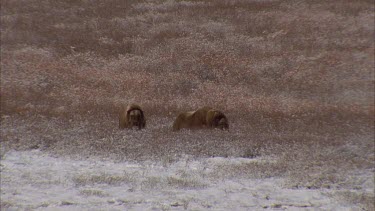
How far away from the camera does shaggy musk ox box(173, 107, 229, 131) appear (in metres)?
14.1

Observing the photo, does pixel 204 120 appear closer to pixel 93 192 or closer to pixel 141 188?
pixel 141 188

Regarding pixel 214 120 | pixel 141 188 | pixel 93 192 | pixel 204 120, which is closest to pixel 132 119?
pixel 204 120

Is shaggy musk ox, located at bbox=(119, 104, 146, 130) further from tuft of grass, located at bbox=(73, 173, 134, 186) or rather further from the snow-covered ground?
tuft of grass, located at bbox=(73, 173, 134, 186)

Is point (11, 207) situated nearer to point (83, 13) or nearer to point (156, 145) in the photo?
point (156, 145)

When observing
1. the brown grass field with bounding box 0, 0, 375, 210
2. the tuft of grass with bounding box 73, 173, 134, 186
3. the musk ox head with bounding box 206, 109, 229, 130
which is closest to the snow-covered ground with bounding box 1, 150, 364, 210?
the tuft of grass with bounding box 73, 173, 134, 186

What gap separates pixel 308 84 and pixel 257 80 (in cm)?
206

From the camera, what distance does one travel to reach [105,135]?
13883mm

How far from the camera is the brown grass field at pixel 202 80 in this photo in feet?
41.1

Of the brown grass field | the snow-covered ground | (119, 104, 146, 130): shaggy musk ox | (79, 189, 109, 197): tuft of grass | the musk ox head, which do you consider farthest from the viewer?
(119, 104, 146, 130): shaggy musk ox

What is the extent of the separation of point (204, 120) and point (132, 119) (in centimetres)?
209

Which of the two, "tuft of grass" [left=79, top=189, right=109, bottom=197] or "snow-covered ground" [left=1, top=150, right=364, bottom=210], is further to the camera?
"tuft of grass" [left=79, top=189, right=109, bottom=197]

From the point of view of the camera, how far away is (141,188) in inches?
391

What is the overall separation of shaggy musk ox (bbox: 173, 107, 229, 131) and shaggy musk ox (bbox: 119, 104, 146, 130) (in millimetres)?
1050

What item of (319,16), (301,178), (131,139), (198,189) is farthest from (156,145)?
(319,16)
